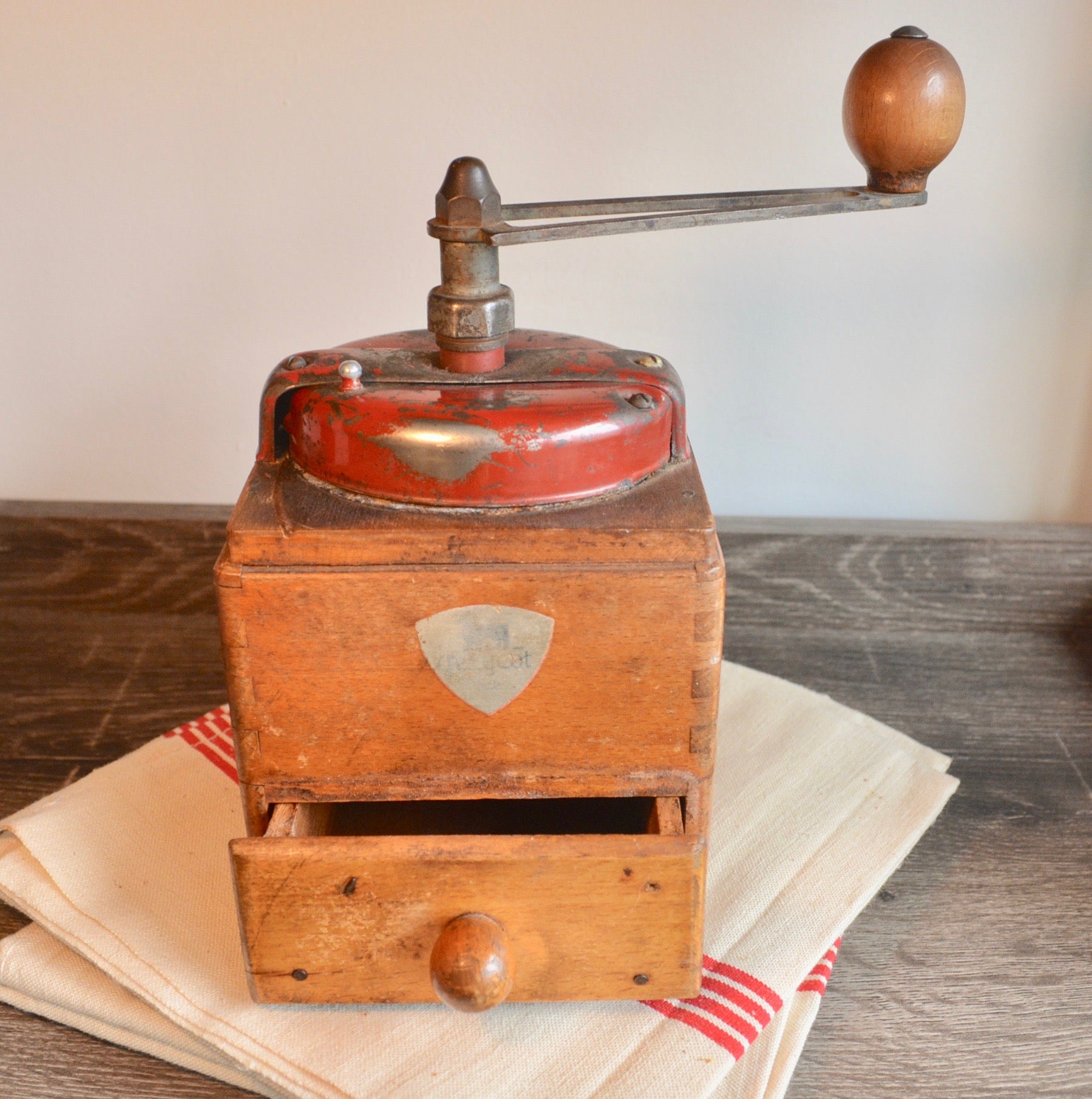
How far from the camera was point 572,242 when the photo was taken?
115cm

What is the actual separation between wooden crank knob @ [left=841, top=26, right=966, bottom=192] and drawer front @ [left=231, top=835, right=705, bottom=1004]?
45 centimetres

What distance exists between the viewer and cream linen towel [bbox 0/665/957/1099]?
0.71 meters

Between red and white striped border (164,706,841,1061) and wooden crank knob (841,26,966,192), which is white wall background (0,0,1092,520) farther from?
red and white striped border (164,706,841,1061)

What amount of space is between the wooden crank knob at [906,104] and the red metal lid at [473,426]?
198 millimetres

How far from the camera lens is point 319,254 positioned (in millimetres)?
1159

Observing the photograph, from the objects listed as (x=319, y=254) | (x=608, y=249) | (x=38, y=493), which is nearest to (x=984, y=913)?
(x=608, y=249)

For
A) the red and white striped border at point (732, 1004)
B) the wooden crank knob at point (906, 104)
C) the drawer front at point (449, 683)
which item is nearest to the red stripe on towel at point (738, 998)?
the red and white striped border at point (732, 1004)

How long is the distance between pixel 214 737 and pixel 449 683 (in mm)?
422

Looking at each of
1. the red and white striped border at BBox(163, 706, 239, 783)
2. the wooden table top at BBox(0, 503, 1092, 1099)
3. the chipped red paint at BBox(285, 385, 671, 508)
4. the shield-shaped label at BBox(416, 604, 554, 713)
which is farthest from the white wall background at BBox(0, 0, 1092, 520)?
the shield-shaped label at BBox(416, 604, 554, 713)

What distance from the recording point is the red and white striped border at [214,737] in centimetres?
101

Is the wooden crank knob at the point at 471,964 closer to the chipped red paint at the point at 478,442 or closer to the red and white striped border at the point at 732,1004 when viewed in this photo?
the red and white striped border at the point at 732,1004

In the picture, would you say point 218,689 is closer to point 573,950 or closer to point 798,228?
point 573,950

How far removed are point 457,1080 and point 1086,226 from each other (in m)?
0.96

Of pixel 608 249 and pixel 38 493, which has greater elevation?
pixel 608 249
